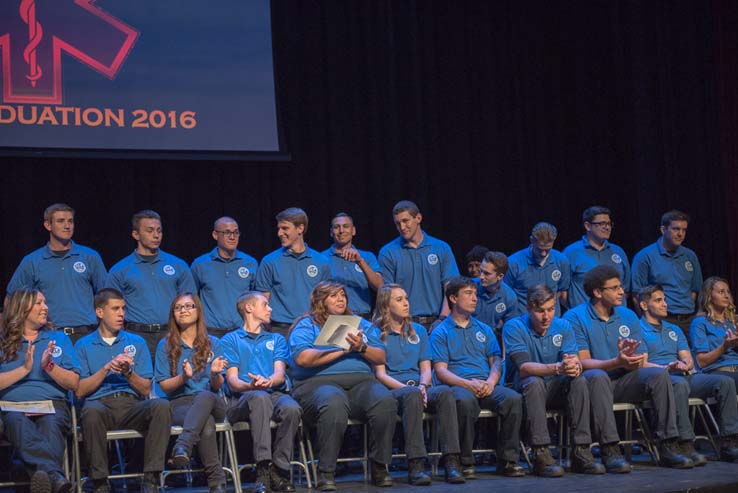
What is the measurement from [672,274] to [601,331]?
1.40 meters

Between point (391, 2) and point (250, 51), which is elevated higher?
point (391, 2)

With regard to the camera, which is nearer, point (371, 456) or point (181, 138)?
point (371, 456)

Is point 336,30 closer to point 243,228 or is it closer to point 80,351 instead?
point 243,228

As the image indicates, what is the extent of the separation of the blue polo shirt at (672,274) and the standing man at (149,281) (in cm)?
326

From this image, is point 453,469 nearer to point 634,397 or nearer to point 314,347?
point 314,347

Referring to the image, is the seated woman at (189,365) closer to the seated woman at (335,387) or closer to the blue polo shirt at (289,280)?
the seated woman at (335,387)

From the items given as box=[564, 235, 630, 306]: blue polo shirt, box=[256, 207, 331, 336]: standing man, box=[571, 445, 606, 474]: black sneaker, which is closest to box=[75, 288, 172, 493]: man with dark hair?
box=[256, 207, 331, 336]: standing man

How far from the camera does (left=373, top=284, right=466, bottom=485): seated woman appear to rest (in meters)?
5.42

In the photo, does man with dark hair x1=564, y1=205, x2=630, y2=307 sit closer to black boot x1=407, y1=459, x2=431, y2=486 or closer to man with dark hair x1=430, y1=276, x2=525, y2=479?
man with dark hair x1=430, y1=276, x2=525, y2=479

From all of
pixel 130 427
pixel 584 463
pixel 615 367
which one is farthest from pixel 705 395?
pixel 130 427

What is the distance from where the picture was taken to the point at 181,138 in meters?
7.10

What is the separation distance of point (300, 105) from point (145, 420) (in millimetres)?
3331

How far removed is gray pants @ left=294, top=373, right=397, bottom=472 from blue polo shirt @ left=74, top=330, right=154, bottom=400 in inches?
33.9

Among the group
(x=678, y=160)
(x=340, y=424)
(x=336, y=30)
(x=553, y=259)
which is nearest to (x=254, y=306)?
(x=340, y=424)
